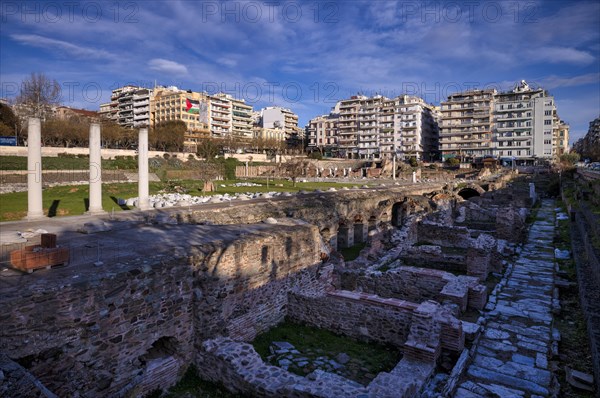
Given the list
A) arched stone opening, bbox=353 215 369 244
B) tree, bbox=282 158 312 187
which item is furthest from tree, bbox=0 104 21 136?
arched stone opening, bbox=353 215 369 244

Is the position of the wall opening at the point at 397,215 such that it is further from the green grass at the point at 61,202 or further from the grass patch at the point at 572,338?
the green grass at the point at 61,202

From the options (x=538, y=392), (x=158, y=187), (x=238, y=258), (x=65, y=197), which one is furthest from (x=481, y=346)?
(x=158, y=187)

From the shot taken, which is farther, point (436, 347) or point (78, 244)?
point (78, 244)

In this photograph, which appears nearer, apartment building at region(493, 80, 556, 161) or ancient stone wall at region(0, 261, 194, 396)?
ancient stone wall at region(0, 261, 194, 396)

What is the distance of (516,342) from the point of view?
340 inches

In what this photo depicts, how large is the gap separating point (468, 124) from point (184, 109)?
210 feet

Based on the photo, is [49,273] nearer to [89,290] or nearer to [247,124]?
[89,290]

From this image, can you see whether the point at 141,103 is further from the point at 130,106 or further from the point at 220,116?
the point at 220,116

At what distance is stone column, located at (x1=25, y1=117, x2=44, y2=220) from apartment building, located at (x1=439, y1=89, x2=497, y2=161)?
8056cm

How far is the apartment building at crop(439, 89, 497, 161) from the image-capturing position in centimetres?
8000

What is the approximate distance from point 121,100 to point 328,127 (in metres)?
57.2

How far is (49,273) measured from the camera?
624cm

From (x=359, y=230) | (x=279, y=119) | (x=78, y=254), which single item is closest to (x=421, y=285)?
(x=78, y=254)

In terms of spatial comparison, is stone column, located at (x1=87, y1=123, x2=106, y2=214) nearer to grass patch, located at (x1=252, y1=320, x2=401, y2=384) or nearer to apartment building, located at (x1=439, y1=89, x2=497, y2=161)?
grass patch, located at (x1=252, y1=320, x2=401, y2=384)
